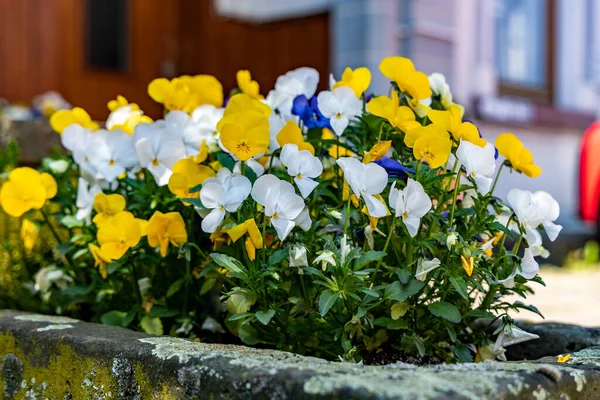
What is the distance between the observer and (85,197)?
1769 millimetres

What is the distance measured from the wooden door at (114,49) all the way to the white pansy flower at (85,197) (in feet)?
11.8

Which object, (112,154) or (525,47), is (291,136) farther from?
(525,47)

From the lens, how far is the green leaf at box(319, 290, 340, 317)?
1.26 metres

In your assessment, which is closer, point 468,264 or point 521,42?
point 468,264

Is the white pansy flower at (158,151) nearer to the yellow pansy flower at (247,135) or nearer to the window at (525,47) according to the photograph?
the yellow pansy flower at (247,135)

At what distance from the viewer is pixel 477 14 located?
658 centimetres

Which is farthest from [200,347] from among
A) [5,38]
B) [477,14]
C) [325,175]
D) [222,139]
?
[477,14]

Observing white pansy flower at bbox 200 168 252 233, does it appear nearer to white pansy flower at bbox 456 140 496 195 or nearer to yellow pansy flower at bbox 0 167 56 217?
white pansy flower at bbox 456 140 496 195

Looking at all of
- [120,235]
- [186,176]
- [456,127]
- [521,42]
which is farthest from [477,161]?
[521,42]

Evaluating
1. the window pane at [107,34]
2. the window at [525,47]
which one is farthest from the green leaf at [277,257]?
the window at [525,47]

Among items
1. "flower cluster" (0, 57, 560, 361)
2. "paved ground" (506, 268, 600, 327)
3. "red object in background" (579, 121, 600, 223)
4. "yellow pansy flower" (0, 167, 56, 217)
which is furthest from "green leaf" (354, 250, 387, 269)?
"red object in background" (579, 121, 600, 223)

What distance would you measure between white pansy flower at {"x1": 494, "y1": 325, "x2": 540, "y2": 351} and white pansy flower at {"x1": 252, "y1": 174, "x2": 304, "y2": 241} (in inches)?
16.3

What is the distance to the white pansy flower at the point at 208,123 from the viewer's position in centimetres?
167

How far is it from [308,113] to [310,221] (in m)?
0.31
